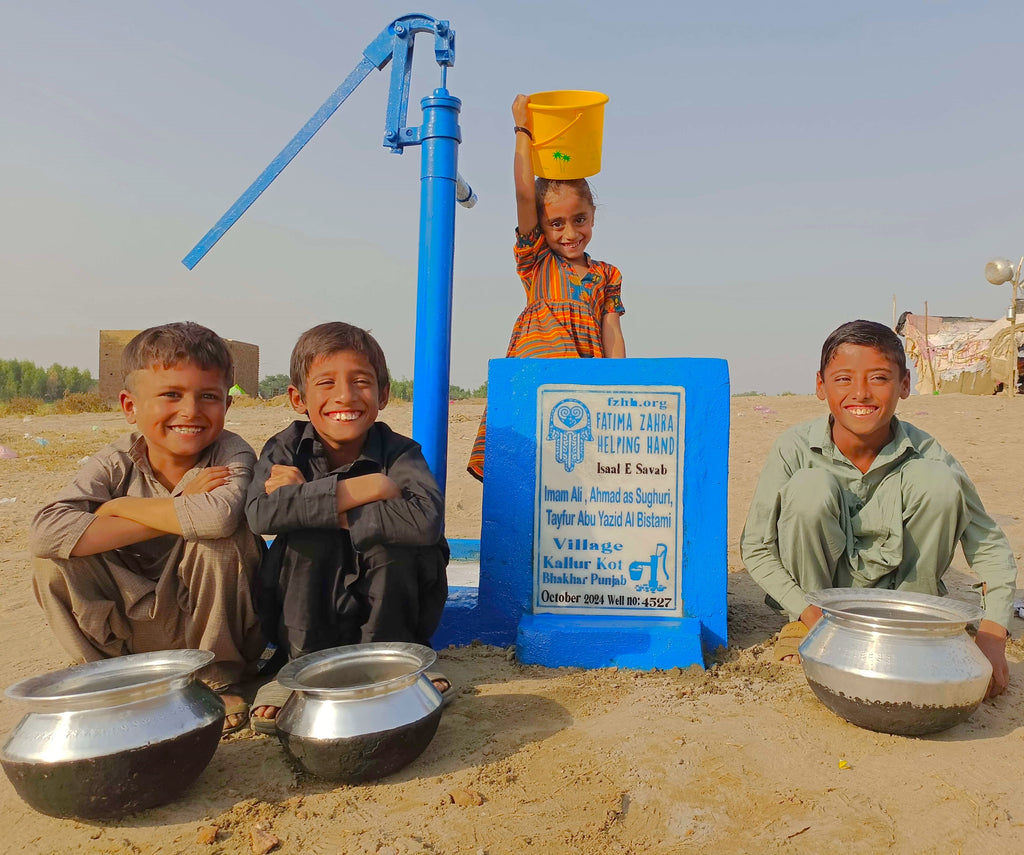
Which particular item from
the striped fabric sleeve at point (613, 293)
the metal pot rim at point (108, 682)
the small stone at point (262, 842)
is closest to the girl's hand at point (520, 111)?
the striped fabric sleeve at point (613, 293)

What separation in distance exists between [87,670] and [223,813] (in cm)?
49

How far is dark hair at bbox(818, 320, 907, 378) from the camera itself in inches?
100

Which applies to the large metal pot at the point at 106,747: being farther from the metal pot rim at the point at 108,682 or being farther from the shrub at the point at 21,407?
the shrub at the point at 21,407

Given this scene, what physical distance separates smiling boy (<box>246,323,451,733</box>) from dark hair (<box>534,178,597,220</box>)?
4.41 feet

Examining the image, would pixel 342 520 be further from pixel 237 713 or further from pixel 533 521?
pixel 533 521

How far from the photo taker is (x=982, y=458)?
664 cm

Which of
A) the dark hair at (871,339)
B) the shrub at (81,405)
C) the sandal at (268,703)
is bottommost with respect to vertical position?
the sandal at (268,703)

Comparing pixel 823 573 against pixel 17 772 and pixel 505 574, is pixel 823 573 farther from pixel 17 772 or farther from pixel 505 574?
pixel 17 772

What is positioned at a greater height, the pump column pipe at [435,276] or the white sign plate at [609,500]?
the pump column pipe at [435,276]

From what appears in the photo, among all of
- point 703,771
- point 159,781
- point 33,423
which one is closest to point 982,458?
point 703,771

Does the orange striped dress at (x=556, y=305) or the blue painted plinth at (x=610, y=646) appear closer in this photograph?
the blue painted plinth at (x=610, y=646)

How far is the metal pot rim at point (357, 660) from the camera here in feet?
5.63

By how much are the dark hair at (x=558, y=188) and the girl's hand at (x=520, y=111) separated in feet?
0.83

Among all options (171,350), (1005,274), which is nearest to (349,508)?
(171,350)
